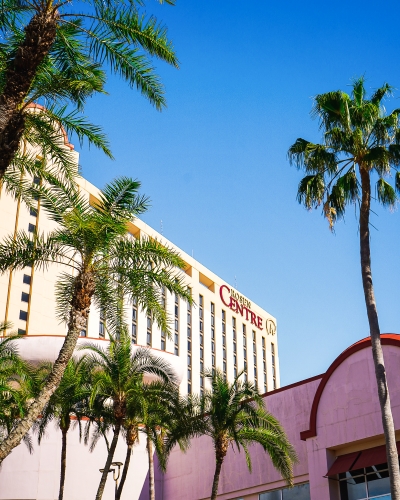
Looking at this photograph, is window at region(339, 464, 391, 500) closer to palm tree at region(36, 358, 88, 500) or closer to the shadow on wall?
palm tree at region(36, 358, 88, 500)

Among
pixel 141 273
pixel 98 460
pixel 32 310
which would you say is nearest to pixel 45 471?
pixel 98 460

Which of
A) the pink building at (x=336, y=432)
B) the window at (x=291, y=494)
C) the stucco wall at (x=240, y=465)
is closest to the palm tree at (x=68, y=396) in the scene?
the stucco wall at (x=240, y=465)

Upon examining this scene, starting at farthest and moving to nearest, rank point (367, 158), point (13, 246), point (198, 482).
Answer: point (198, 482) < point (367, 158) < point (13, 246)

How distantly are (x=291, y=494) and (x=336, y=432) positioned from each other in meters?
4.54

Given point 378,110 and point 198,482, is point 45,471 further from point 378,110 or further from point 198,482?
point 378,110

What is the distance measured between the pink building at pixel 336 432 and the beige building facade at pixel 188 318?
3927 centimetres

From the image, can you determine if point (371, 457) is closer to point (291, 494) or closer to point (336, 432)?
point (336, 432)

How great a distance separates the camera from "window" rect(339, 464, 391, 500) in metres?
27.4

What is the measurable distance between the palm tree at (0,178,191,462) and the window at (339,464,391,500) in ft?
35.7

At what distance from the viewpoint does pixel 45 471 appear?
3706cm

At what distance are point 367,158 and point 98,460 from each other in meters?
23.7

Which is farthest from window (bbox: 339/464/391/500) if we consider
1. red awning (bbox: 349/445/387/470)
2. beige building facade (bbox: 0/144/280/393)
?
beige building facade (bbox: 0/144/280/393)

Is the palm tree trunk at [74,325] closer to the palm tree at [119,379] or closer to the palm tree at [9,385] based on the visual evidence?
the palm tree at [119,379]

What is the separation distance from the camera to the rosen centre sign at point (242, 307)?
10125cm
